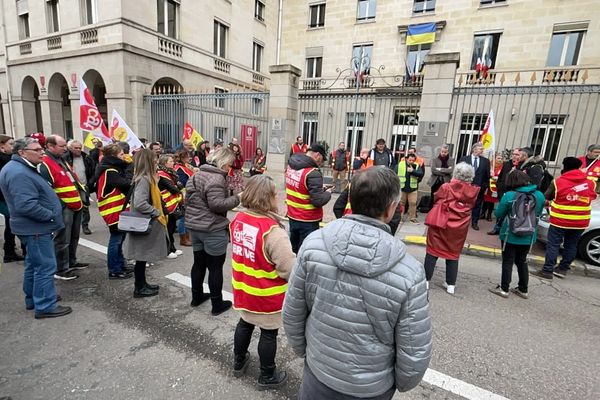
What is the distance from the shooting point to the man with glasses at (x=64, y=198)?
149 inches

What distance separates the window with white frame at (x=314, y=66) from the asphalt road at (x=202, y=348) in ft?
62.8

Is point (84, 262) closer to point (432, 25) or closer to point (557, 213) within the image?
point (557, 213)

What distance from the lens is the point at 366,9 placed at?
18641 mm

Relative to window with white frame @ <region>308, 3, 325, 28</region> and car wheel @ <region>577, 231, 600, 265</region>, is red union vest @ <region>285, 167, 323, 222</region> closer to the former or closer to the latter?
car wheel @ <region>577, 231, 600, 265</region>

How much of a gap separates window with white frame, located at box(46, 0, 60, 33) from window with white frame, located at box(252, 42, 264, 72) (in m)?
10.3

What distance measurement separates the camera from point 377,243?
4.15 ft

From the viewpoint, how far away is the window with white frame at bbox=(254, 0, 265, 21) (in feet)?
66.4

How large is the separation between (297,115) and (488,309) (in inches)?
312

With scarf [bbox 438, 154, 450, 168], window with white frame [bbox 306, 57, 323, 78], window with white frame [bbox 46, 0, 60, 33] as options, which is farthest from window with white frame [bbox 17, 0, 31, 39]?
scarf [bbox 438, 154, 450, 168]

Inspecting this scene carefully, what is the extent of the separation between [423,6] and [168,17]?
1326cm

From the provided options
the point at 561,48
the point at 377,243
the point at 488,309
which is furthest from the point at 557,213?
the point at 561,48

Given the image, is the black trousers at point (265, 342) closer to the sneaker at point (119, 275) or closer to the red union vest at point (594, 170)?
the sneaker at point (119, 275)

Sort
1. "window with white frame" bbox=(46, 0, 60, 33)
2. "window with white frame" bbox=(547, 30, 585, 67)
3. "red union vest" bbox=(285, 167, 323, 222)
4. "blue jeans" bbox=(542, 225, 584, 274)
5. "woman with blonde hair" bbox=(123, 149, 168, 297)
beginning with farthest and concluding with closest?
"window with white frame" bbox=(46, 0, 60, 33), "window with white frame" bbox=(547, 30, 585, 67), "blue jeans" bbox=(542, 225, 584, 274), "red union vest" bbox=(285, 167, 323, 222), "woman with blonde hair" bbox=(123, 149, 168, 297)

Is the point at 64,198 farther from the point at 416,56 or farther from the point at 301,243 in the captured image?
the point at 416,56
